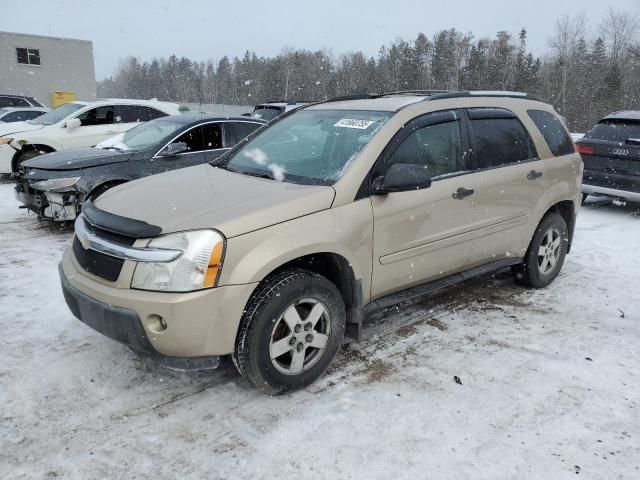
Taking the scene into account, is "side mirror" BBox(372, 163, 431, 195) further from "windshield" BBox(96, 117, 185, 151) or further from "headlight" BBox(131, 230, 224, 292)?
"windshield" BBox(96, 117, 185, 151)

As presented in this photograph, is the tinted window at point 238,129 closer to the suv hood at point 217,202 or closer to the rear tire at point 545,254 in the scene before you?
the suv hood at point 217,202

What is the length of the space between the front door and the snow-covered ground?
23.0 inches

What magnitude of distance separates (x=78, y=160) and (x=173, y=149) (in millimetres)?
1147

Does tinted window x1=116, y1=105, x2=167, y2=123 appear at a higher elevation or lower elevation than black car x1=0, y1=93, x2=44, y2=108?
lower

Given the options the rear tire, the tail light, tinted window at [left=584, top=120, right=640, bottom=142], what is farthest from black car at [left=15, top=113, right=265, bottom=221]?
tinted window at [left=584, top=120, right=640, bottom=142]

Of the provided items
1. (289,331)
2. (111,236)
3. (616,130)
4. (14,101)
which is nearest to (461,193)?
(289,331)

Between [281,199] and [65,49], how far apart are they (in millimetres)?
39429

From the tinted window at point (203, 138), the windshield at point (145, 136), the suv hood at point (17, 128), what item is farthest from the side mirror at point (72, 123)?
the tinted window at point (203, 138)

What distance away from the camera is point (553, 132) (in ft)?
16.1

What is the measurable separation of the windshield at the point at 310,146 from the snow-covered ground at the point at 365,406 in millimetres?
1322

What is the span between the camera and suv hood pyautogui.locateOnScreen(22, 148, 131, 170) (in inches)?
248

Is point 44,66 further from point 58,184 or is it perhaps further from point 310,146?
point 310,146

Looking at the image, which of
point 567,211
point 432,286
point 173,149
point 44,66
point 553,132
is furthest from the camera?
point 44,66

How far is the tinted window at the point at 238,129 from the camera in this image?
288 inches
